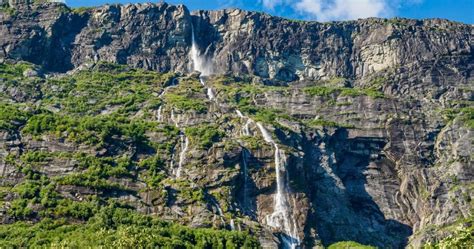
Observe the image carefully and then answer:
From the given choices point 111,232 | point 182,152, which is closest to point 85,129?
point 182,152

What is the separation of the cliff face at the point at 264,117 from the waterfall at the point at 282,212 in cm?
51

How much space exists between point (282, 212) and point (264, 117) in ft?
129

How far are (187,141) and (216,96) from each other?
3682 centimetres

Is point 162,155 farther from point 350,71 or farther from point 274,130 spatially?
point 350,71

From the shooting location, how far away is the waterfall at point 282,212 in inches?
4309

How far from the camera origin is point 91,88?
163m

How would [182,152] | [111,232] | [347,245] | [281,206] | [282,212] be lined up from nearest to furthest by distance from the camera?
[111,232] < [347,245] < [282,212] < [281,206] < [182,152]

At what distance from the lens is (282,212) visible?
11519 centimetres

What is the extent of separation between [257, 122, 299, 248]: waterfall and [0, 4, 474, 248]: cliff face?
507 mm

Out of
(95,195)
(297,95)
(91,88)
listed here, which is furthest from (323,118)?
(95,195)

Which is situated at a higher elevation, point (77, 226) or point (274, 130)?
point (274, 130)

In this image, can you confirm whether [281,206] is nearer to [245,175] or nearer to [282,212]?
[282,212]

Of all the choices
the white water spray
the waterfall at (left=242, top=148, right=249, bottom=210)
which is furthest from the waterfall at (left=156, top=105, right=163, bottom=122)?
the white water spray

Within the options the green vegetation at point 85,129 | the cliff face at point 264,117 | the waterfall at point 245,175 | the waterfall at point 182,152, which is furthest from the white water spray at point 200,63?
the waterfall at point 245,175
